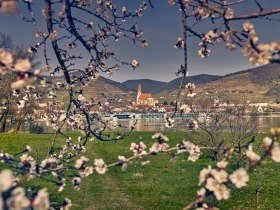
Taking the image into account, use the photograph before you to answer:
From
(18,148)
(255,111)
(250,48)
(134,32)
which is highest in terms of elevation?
(134,32)

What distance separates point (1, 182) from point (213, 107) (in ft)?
64.8

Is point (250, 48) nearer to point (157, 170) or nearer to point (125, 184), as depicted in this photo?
point (125, 184)

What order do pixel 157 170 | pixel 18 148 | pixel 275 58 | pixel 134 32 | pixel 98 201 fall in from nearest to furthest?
pixel 275 58 → pixel 134 32 → pixel 98 201 → pixel 157 170 → pixel 18 148

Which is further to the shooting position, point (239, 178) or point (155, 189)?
point (155, 189)

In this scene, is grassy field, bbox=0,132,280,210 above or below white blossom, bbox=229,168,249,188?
below

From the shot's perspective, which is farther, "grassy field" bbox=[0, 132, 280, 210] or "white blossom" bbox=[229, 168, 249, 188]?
"grassy field" bbox=[0, 132, 280, 210]

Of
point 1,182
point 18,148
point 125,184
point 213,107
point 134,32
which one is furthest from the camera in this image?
point 18,148

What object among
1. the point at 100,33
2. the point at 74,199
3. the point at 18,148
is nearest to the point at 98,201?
the point at 74,199

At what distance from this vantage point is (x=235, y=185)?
7.18 ft

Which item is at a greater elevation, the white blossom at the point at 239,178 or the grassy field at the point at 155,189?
the white blossom at the point at 239,178

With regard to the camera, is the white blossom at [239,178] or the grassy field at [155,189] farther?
the grassy field at [155,189]

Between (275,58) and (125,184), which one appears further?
(125,184)

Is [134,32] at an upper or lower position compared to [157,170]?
upper

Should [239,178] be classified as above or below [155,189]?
above
